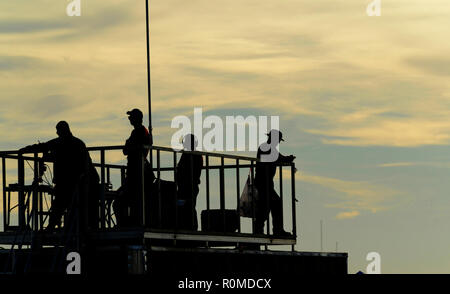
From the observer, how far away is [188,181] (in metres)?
28.3

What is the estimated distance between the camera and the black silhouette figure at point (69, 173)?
1054 inches

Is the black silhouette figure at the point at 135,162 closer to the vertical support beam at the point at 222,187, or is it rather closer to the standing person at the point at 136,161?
the standing person at the point at 136,161

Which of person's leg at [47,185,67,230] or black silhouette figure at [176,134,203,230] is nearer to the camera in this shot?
person's leg at [47,185,67,230]

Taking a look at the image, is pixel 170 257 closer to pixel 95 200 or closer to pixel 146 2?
pixel 95 200

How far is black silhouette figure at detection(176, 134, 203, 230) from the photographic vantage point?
28.1m

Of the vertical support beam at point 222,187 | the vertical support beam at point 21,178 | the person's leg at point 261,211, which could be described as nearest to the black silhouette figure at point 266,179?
the person's leg at point 261,211

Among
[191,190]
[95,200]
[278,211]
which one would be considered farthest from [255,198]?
[95,200]

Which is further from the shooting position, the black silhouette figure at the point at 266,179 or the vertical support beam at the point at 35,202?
the black silhouette figure at the point at 266,179

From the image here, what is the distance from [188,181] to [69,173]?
265 cm

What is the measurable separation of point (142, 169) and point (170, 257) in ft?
6.12

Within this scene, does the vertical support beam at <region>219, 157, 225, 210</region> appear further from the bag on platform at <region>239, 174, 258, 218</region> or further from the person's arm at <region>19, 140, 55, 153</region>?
the person's arm at <region>19, 140, 55, 153</region>

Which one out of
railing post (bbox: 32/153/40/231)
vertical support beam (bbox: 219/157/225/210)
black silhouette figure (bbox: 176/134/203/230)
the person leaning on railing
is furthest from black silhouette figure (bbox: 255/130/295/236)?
railing post (bbox: 32/153/40/231)

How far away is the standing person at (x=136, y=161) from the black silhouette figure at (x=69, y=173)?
84cm

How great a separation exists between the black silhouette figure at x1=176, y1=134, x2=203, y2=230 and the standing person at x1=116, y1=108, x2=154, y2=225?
1.27m
